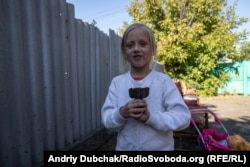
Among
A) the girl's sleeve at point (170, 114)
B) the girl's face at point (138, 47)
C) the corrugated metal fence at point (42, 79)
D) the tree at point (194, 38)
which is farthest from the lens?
A: the tree at point (194, 38)

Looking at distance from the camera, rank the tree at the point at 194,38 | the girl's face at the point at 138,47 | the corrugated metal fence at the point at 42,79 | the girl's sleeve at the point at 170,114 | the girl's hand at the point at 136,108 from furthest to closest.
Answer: the tree at the point at 194,38
the corrugated metal fence at the point at 42,79
the girl's face at the point at 138,47
the girl's sleeve at the point at 170,114
the girl's hand at the point at 136,108

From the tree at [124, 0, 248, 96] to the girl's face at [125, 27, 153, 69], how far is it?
13.8 metres

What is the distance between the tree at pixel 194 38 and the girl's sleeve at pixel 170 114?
13.9 meters

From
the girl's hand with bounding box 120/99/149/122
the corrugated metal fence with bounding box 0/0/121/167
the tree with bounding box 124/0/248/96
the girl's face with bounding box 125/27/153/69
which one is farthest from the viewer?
the tree with bounding box 124/0/248/96

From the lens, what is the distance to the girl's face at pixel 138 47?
6.10 ft

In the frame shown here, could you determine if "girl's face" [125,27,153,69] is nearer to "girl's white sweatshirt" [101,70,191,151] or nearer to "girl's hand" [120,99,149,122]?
"girl's white sweatshirt" [101,70,191,151]

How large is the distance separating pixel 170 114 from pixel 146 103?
0.19 m

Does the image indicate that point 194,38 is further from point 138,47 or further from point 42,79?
point 138,47

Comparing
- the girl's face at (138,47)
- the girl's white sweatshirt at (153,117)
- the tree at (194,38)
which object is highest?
the tree at (194,38)

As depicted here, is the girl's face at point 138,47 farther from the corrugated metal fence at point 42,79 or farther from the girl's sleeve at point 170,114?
the corrugated metal fence at point 42,79

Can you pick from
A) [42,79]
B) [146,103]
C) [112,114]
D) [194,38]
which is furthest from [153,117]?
[194,38]

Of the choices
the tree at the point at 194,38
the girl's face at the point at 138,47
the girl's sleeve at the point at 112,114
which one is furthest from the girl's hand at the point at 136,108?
the tree at the point at 194,38

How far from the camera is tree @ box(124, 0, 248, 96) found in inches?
623

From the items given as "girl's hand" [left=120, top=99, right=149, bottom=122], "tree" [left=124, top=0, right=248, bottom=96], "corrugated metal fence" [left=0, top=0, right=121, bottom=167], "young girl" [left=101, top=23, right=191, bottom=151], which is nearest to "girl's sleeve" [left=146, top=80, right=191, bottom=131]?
"young girl" [left=101, top=23, right=191, bottom=151]
